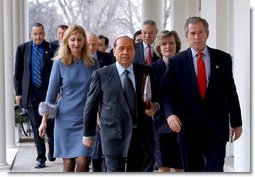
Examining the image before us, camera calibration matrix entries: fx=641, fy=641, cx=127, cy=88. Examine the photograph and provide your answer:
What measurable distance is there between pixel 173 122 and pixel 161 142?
1.16m

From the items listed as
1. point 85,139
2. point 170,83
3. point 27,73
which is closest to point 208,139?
point 170,83

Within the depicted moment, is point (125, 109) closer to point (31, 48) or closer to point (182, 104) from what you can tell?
point (182, 104)

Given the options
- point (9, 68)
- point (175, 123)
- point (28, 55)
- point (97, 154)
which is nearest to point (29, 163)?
point (28, 55)

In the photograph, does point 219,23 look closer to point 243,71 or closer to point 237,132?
point 243,71

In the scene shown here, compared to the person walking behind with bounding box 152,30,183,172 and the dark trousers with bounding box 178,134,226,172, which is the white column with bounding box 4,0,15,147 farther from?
the dark trousers with bounding box 178,134,226,172

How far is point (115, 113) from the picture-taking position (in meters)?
4.98

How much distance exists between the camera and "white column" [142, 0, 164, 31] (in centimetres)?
1336

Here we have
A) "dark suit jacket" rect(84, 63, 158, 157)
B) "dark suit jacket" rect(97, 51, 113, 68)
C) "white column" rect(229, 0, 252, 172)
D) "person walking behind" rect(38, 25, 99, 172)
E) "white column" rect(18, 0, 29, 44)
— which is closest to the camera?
"dark suit jacket" rect(84, 63, 158, 157)

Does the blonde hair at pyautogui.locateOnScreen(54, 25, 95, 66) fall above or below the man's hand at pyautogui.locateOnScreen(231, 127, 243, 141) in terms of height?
above

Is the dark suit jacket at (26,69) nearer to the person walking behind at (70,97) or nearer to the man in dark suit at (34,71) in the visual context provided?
the man in dark suit at (34,71)

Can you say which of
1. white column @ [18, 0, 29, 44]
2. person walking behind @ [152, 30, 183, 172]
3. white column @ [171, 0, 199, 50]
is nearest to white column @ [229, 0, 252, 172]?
person walking behind @ [152, 30, 183, 172]

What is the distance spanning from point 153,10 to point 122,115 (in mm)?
8930

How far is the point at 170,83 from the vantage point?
5.23 m

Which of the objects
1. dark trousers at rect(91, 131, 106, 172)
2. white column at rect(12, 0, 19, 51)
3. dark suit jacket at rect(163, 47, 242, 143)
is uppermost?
white column at rect(12, 0, 19, 51)
